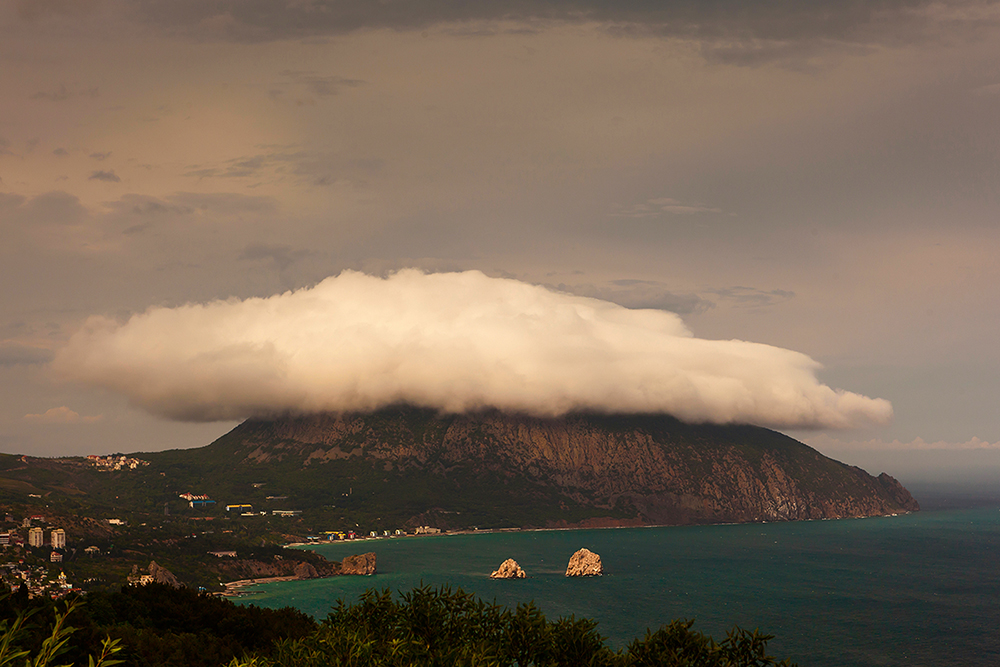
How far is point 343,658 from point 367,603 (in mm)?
15833

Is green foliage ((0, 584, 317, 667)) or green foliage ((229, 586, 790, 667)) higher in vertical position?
green foliage ((229, 586, 790, 667))

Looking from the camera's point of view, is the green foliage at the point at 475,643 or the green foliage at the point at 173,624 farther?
the green foliage at the point at 173,624

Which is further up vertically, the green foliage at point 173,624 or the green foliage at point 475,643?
the green foliage at point 475,643

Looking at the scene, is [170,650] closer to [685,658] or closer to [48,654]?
[685,658]

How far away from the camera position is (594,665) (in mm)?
48625

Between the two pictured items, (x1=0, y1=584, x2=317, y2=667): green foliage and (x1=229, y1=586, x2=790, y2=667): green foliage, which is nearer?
(x1=229, y1=586, x2=790, y2=667): green foliage

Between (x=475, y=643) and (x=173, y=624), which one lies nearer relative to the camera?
(x=475, y=643)

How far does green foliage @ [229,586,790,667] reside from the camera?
41.9 meters

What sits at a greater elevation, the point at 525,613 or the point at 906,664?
the point at 525,613

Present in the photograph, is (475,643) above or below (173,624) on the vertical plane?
above

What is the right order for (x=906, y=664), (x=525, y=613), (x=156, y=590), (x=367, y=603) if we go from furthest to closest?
(x=906, y=664) → (x=156, y=590) → (x=367, y=603) → (x=525, y=613)

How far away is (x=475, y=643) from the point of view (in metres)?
49.3

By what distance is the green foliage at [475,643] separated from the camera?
41906 millimetres

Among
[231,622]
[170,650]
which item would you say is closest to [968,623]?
[231,622]
